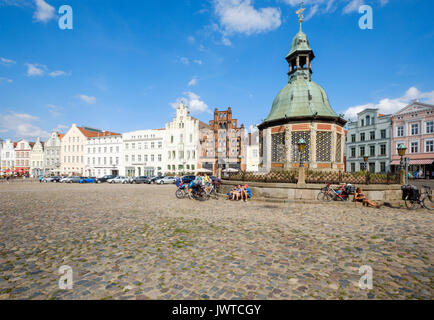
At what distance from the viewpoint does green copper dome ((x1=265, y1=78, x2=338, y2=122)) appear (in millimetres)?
19002

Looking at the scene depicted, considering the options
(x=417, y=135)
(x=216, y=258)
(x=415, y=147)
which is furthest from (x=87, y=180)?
(x=417, y=135)

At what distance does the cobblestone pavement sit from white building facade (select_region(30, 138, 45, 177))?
252ft

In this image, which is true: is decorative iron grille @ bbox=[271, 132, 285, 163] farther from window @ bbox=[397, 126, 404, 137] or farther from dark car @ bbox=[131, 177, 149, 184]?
window @ bbox=[397, 126, 404, 137]

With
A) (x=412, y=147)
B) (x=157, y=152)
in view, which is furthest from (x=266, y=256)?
(x=157, y=152)

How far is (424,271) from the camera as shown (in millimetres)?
4004

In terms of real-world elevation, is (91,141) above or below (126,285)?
above

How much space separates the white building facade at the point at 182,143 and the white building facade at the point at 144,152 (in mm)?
2009

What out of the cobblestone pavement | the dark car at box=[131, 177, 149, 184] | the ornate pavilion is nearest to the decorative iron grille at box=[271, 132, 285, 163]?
the ornate pavilion

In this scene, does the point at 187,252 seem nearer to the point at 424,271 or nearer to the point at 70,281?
the point at 70,281

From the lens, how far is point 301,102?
19734mm

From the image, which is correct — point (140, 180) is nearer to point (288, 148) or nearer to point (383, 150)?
point (288, 148)

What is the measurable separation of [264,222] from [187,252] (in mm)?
3755

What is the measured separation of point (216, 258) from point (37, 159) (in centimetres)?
8632
